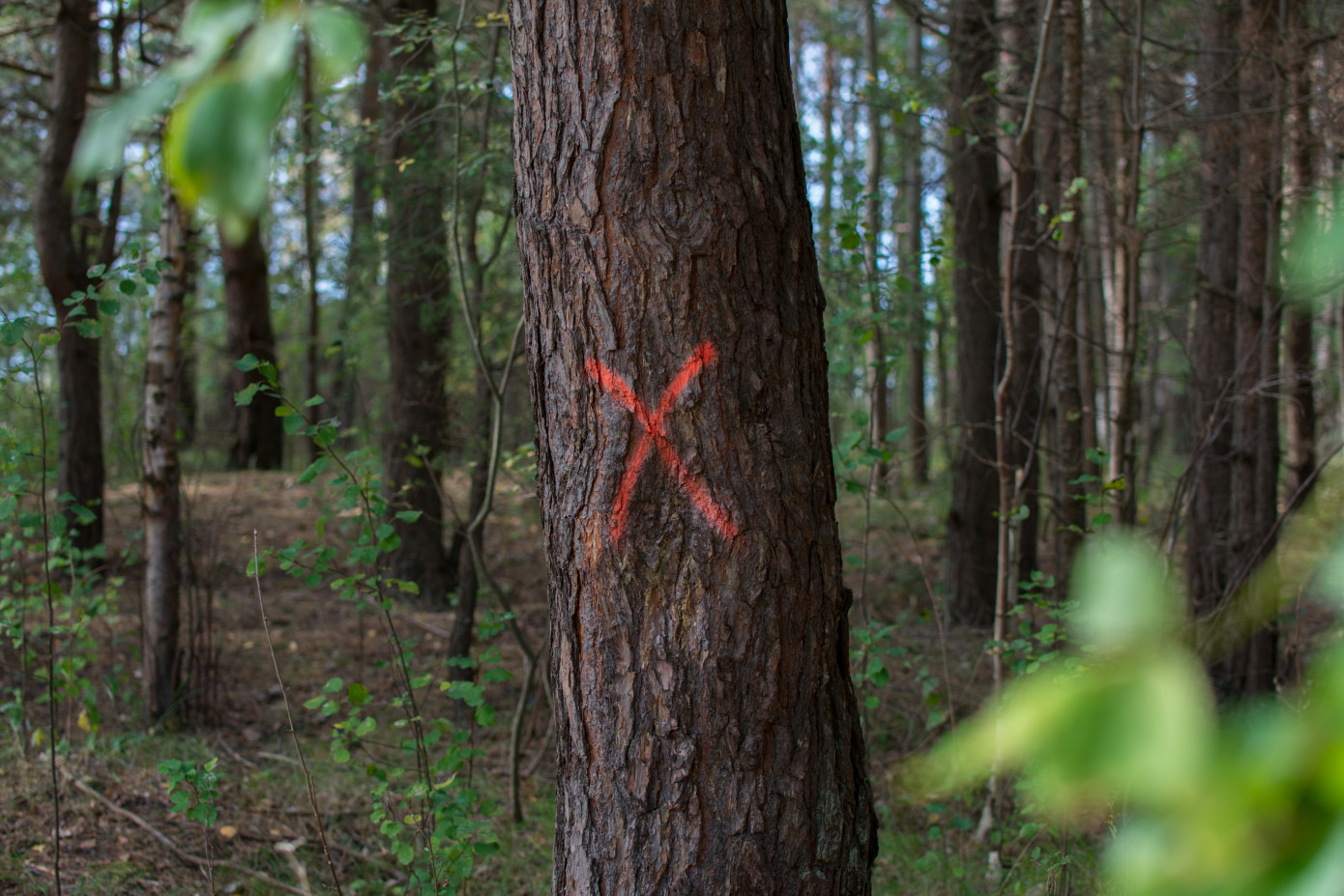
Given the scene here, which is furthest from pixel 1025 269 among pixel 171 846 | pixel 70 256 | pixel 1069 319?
pixel 70 256

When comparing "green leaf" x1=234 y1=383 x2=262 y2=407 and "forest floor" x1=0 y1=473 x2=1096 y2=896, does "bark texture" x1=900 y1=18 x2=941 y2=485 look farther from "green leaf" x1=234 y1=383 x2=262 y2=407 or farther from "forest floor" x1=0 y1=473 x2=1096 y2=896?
"green leaf" x1=234 y1=383 x2=262 y2=407

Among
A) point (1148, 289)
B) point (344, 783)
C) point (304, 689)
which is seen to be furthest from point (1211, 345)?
point (1148, 289)

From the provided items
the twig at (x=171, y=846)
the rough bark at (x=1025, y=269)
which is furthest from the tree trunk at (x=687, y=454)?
the rough bark at (x=1025, y=269)

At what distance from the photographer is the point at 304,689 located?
5.26 meters

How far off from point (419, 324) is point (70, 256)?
225 cm

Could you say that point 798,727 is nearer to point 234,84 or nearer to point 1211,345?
point 234,84

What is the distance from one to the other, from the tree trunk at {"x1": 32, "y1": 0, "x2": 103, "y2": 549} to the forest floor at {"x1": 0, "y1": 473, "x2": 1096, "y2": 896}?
1.00m

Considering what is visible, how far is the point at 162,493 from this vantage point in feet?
14.4

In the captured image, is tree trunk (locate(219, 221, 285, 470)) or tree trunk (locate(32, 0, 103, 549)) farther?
tree trunk (locate(219, 221, 285, 470))

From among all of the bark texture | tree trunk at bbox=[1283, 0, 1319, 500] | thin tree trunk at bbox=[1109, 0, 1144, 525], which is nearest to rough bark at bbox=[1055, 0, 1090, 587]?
thin tree trunk at bbox=[1109, 0, 1144, 525]

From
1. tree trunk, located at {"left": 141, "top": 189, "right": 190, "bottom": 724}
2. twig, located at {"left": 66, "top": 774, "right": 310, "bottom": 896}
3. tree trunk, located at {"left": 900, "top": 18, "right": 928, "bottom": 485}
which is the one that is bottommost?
twig, located at {"left": 66, "top": 774, "right": 310, "bottom": 896}

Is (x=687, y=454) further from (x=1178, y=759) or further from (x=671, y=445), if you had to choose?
(x=1178, y=759)

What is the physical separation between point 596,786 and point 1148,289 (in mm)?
20579

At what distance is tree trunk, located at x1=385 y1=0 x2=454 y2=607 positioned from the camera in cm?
578
